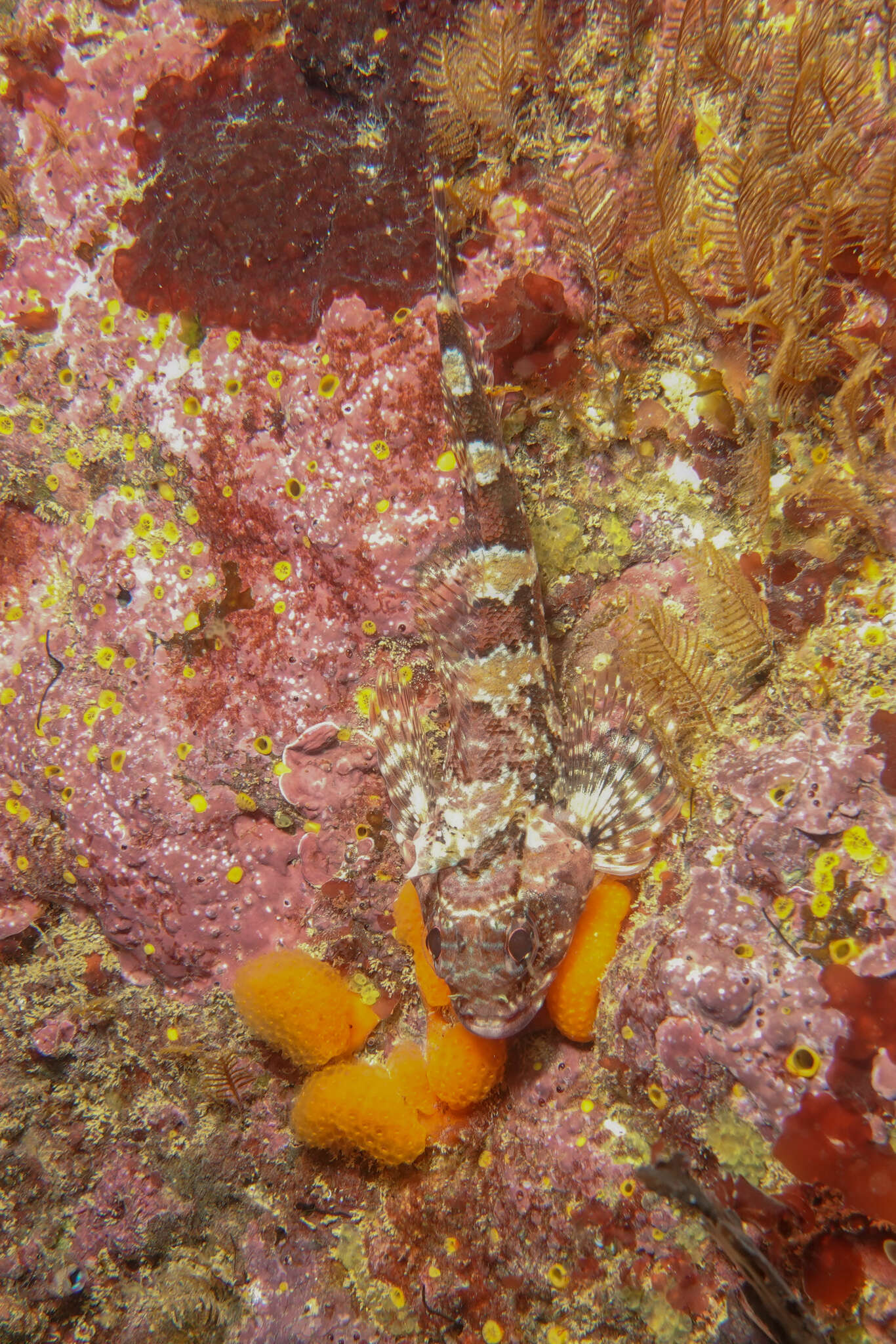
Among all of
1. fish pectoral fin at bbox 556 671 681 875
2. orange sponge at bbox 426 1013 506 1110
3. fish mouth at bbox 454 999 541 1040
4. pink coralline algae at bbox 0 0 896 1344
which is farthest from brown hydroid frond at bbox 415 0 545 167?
orange sponge at bbox 426 1013 506 1110

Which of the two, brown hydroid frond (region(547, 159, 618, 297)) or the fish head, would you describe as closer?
the fish head

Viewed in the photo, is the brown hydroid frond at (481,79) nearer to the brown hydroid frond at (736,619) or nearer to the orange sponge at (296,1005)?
the brown hydroid frond at (736,619)

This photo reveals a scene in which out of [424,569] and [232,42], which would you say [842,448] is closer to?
[424,569]

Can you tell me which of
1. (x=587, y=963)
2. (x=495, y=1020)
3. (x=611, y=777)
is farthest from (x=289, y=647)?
(x=587, y=963)

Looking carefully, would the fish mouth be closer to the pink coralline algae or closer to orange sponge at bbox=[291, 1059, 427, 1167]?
the pink coralline algae

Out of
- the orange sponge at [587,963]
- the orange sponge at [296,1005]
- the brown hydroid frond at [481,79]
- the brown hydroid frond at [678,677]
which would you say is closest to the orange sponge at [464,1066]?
the orange sponge at [587,963]

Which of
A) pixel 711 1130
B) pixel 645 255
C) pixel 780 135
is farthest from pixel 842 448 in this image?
pixel 711 1130
